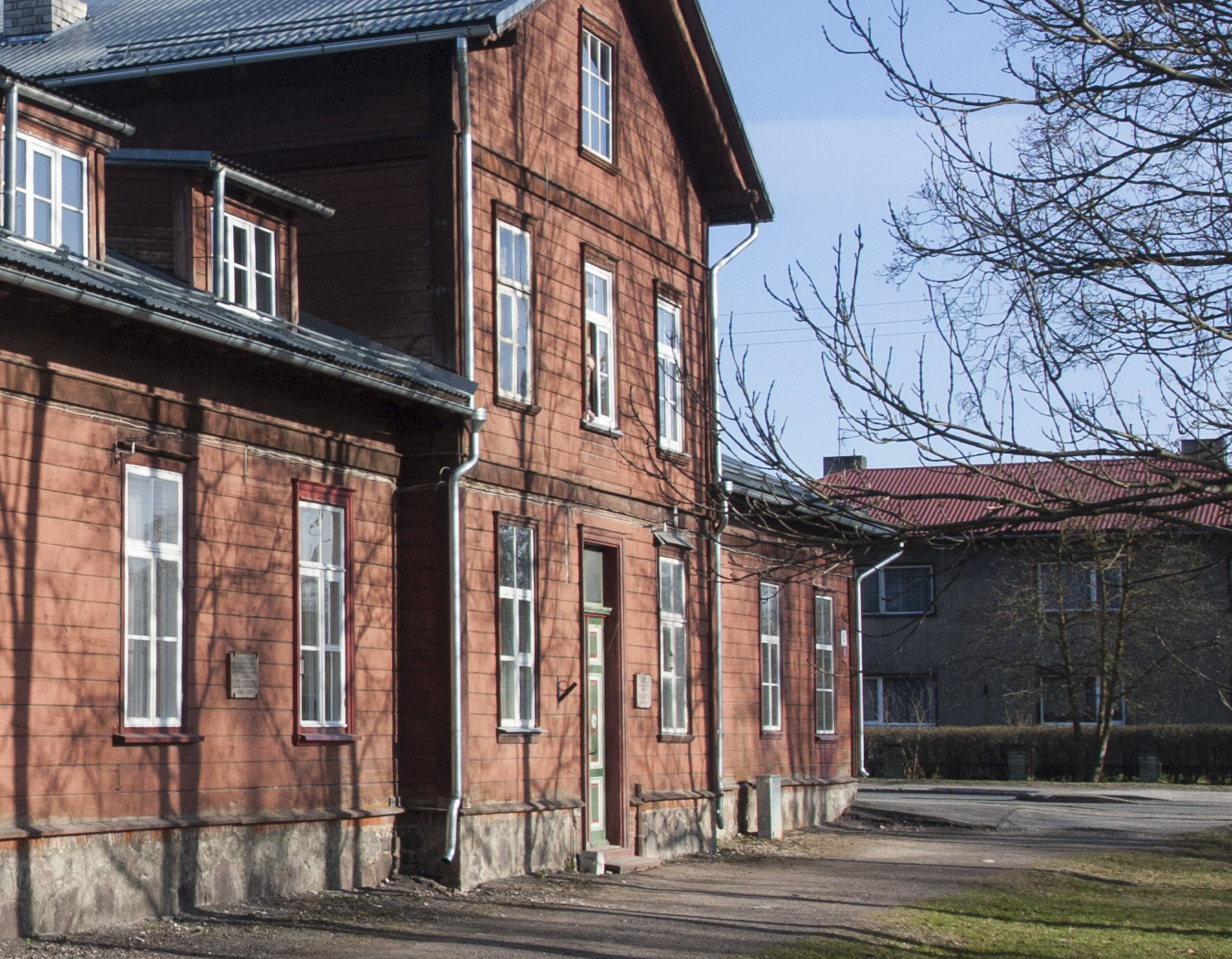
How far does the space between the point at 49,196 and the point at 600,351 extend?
7.34m

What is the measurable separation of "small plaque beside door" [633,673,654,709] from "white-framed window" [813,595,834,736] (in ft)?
22.5

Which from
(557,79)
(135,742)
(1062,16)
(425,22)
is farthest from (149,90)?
(1062,16)

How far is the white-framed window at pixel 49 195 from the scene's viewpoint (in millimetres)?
13016

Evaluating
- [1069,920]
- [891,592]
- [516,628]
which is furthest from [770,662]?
[891,592]

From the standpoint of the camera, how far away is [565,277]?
18.6 metres

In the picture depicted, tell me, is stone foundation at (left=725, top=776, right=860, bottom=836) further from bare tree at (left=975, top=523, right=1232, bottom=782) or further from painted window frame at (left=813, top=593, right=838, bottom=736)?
bare tree at (left=975, top=523, right=1232, bottom=782)

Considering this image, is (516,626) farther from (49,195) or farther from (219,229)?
(49,195)

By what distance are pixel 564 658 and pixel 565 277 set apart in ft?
12.9

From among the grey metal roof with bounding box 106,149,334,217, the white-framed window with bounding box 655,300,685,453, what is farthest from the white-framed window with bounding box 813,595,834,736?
the grey metal roof with bounding box 106,149,334,217

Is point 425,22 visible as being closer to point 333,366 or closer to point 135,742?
point 333,366

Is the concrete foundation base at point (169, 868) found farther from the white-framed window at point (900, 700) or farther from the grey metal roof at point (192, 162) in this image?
the white-framed window at point (900, 700)

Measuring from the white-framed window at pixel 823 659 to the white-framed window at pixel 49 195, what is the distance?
50.1 feet

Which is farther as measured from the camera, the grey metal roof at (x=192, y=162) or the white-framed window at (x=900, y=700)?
the white-framed window at (x=900, y=700)

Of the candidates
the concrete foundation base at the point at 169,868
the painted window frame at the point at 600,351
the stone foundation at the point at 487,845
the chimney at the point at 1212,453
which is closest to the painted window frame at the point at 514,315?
the painted window frame at the point at 600,351
